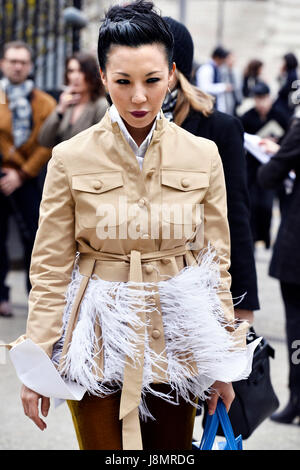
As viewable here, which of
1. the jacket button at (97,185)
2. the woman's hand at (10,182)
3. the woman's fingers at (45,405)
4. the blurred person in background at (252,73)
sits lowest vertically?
the blurred person in background at (252,73)

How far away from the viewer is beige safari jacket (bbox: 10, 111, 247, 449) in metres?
2.13

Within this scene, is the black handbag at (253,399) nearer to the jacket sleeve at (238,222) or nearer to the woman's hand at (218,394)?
the jacket sleeve at (238,222)

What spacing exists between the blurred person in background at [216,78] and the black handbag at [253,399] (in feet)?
23.2

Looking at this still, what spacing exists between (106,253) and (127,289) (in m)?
0.12

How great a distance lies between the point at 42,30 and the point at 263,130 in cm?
299

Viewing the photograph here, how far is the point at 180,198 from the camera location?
2.18 m

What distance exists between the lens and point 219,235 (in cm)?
231

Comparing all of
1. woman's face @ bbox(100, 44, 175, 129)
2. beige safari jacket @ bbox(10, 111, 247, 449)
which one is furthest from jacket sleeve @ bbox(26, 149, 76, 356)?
woman's face @ bbox(100, 44, 175, 129)

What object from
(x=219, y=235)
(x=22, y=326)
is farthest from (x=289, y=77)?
(x=219, y=235)

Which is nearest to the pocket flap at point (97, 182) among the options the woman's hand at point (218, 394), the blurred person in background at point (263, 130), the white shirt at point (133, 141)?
the white shirt at point (133, 141)

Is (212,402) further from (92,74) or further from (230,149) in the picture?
(92,74)

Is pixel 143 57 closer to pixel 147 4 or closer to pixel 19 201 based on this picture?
pixel 147 4

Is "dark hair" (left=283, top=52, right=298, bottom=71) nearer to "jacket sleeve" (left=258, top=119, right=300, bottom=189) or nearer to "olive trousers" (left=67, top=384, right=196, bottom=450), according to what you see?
"jacket sleeve" (left=258, top=119, right=300, bottom=189)

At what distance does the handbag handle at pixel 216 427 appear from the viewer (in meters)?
2.37
